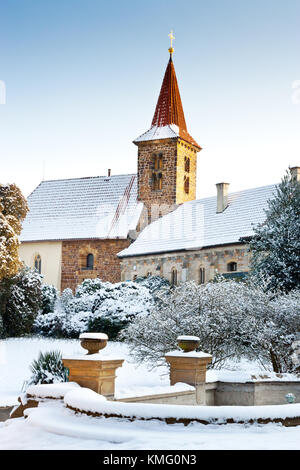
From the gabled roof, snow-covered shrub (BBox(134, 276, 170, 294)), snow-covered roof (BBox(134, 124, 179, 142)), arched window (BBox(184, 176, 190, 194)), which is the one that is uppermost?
the gabled roof

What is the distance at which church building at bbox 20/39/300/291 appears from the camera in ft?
123

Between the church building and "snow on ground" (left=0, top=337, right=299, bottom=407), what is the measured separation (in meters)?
11.0

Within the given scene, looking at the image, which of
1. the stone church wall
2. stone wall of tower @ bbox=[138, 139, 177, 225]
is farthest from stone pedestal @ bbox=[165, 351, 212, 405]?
stone wall of tower @ bbox=[138, 139, 177, 225]

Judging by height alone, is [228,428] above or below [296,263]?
below

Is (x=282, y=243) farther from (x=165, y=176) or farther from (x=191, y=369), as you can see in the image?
(x=165, y=176)

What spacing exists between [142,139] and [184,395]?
3627 centimetres

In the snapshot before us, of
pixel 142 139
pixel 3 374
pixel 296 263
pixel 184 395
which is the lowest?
pixel 3 374

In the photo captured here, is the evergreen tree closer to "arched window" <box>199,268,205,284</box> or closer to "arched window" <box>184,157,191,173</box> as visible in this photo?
"arched window" <box>199,268,205,284</box>

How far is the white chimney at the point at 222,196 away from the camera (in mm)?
38250

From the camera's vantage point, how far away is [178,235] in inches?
1508

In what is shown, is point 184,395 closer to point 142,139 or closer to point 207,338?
point 207,338

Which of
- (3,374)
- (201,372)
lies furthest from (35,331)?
(201,372)

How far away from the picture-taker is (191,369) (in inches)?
463

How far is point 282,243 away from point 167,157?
21003mm
